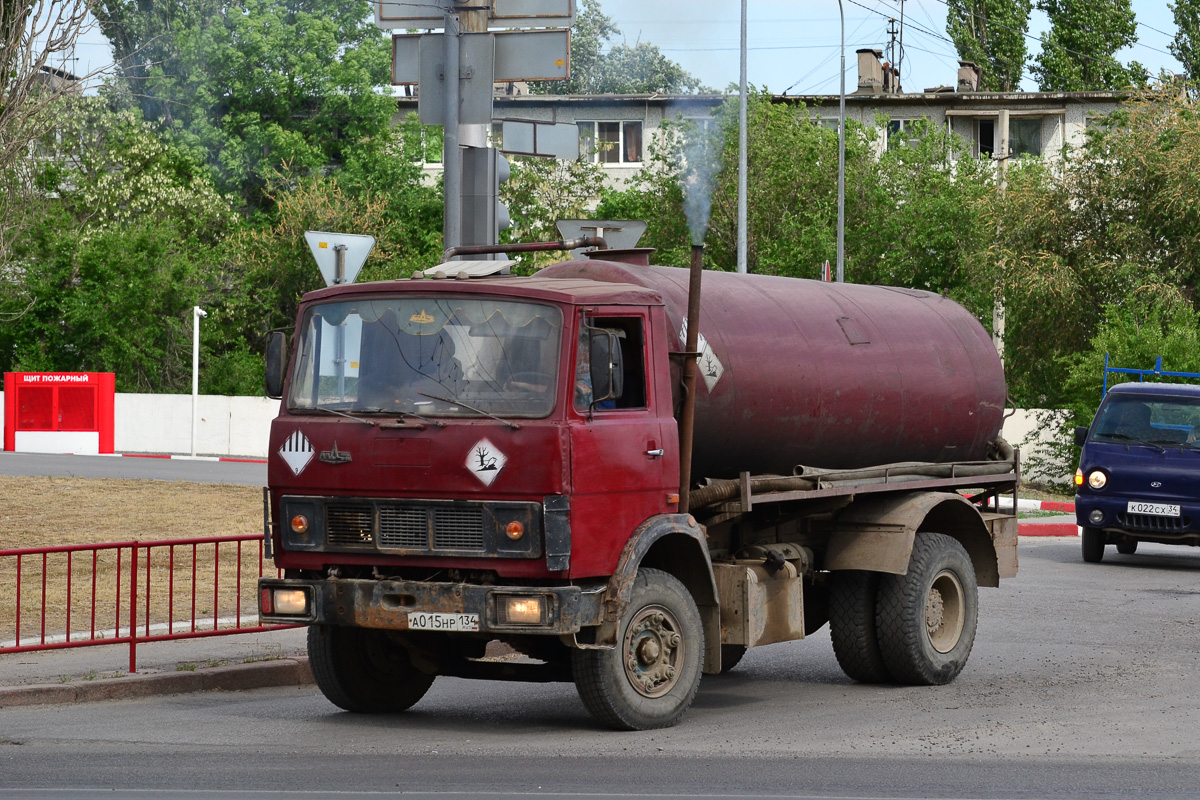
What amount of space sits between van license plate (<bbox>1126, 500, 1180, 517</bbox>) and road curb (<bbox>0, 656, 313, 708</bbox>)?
1110 centimetres

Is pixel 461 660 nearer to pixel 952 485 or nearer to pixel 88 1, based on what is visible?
pixel 952 485

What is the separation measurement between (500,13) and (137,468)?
1931 centimetres

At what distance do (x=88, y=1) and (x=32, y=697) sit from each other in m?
6.83

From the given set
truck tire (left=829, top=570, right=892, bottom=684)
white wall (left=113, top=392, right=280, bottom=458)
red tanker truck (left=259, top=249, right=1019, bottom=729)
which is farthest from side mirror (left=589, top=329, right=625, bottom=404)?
white wall (left=113, top=392, right=280, bottom=458)

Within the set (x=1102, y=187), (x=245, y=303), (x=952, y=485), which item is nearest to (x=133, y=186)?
(x=245, y=303)

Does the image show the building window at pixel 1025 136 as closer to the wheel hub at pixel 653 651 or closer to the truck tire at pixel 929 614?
the truck tire at pixel 929 614

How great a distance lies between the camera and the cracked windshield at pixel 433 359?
8.04 m

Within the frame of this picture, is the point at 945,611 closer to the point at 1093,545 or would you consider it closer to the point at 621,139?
the point at 1093,545

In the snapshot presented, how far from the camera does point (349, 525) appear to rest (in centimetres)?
830

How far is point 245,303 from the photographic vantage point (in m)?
47.5

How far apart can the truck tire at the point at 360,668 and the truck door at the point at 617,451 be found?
1.59 meters

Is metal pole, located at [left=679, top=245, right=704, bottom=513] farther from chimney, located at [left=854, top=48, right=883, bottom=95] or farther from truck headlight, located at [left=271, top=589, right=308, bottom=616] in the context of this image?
chimney, located at [left=854, top=48, right=883, bottom=95]

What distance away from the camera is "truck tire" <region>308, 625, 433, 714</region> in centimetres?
896

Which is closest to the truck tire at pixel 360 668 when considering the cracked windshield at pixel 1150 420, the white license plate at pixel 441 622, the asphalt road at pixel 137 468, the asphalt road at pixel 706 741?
the asphalt road at pixel 706 741
